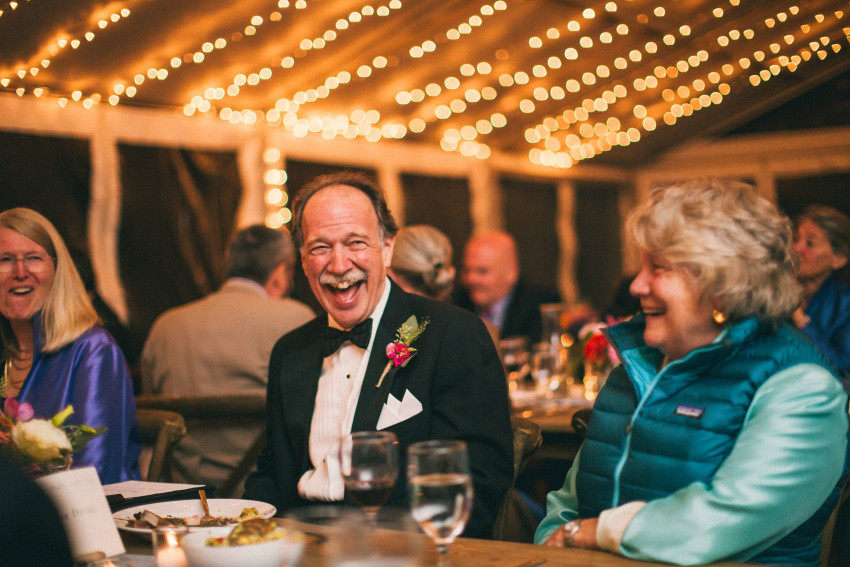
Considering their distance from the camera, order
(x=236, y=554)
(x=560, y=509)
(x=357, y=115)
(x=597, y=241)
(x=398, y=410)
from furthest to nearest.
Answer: (x=597, y=241) → (x=357, y=115) → (x=398, y=410) → (x=560, y=509) → (x=236, y=554)

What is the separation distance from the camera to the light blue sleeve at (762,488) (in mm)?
1507

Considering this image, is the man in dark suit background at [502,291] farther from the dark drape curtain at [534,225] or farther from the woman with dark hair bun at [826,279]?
the dark drape curtain at [534,225]

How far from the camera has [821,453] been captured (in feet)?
5.09

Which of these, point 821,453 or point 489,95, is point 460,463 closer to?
point 821,453

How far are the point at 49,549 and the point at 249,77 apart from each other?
4474 millimetres

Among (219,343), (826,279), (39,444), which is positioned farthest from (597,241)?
(39,444)

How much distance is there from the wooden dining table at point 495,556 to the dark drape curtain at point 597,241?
24.3ft

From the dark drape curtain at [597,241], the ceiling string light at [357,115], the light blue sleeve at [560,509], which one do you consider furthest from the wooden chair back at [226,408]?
the dark drape curtain at [597,241]

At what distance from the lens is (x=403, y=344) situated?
87.7 inches

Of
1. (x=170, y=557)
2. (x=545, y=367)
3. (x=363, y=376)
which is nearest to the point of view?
(x=170, y=557)

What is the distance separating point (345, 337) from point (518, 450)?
1.81 feet

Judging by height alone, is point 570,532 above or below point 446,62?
below

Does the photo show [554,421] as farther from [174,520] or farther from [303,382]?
[174,520]

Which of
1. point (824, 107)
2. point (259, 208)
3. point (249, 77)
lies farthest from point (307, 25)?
point (824, 107)
